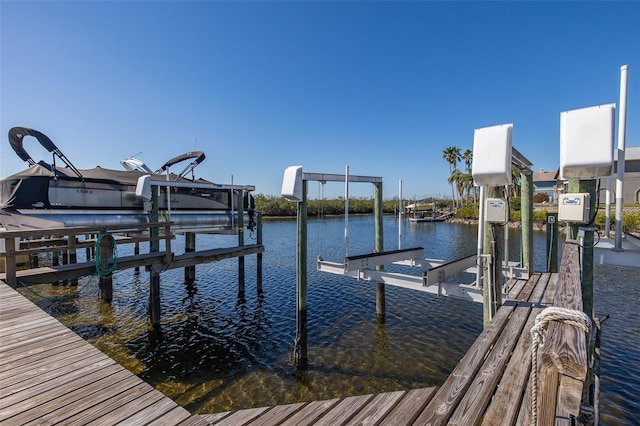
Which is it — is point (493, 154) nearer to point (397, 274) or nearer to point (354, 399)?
point (354, 399)

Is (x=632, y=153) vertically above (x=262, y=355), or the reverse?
(x=632, y=153)

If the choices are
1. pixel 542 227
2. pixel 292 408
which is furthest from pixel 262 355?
pixel 542 227

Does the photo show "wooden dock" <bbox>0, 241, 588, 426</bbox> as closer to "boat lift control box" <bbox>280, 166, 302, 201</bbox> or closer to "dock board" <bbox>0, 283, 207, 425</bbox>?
"dock board" <bbox>0, 283, 207, 425</bbox>

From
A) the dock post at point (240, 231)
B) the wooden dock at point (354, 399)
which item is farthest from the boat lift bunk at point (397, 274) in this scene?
the dock post at point (240, 231)

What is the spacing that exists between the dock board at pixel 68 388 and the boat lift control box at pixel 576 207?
4.33 m

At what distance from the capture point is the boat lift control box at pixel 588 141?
3166 millimetres

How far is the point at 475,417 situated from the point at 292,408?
1880 millimetres

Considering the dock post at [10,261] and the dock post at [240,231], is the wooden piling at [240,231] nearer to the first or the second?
the dock post at [240,231]

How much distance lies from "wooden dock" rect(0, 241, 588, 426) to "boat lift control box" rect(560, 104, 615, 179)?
93 cm

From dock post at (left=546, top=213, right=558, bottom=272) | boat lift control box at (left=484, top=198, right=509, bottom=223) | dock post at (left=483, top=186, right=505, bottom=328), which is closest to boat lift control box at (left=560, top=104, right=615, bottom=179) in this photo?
boat lift control box at (left=484, top=198, right=509, bottom=223)

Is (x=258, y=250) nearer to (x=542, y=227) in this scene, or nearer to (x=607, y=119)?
(x=607, y=119)

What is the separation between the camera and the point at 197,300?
11016mm

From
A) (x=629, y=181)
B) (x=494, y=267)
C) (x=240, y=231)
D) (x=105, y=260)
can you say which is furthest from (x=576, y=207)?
(x=629, y=181)

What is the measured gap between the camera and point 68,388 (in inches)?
98.0
